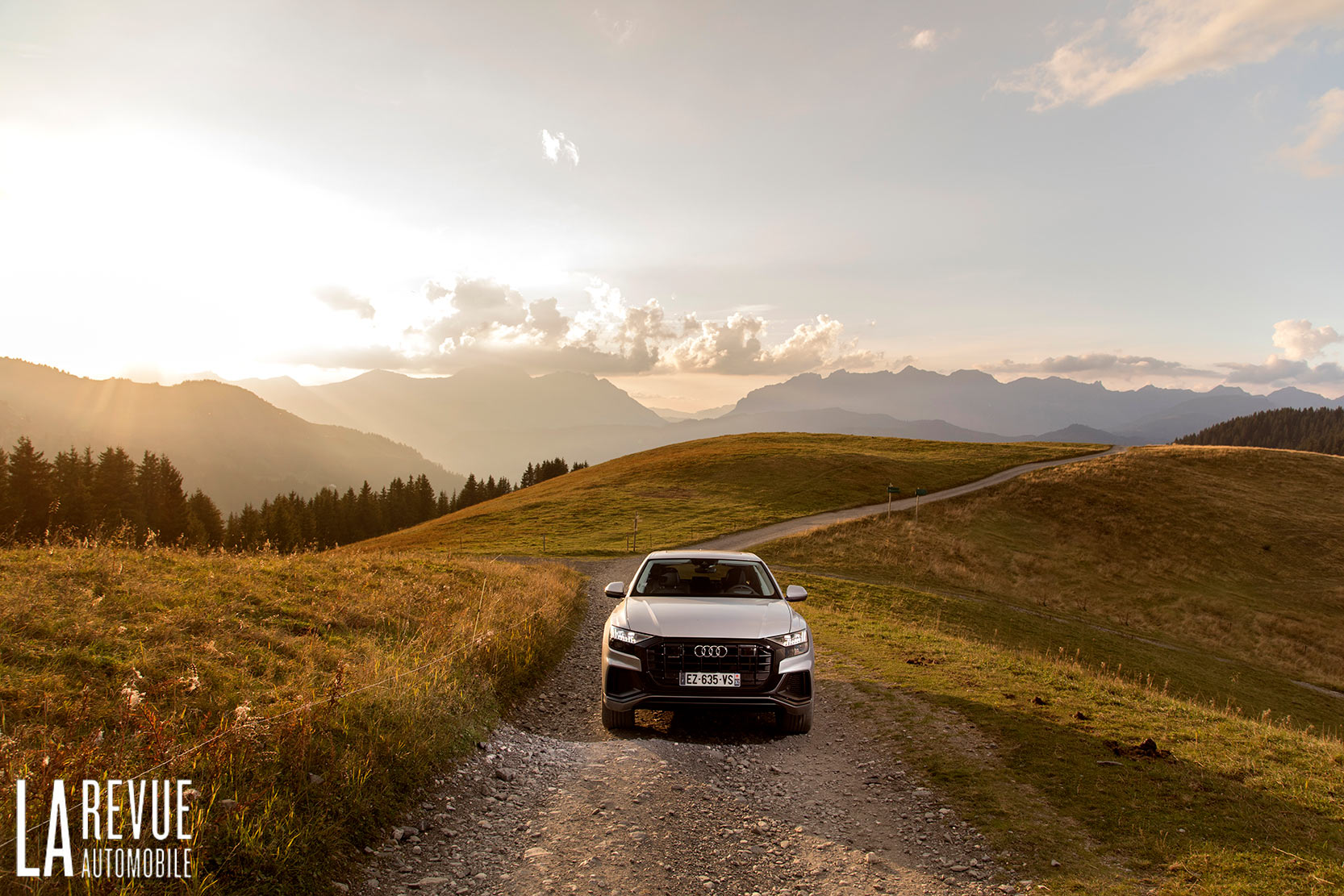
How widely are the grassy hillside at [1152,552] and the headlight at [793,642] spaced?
21869 millimetres

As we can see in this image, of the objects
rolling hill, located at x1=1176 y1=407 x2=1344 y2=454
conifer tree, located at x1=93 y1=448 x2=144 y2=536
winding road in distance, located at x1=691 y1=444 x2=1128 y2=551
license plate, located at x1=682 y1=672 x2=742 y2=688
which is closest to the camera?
license plate, located at x1=682 y1=672 x2=742 y2=688

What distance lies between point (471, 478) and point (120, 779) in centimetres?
10820

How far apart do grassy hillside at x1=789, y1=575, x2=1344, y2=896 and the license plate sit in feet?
7.14

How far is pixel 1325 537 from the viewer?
4134 cm

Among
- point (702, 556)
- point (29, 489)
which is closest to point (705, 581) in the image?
point (702, 556)

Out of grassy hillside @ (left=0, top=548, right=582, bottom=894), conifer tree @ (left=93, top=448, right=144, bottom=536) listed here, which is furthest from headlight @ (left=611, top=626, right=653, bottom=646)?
conifer tree @ (left=93, top=448, right=144, bottom=536)

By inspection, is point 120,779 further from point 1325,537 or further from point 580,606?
point 1325,537

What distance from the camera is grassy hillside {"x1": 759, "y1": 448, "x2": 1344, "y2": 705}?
2922 cm

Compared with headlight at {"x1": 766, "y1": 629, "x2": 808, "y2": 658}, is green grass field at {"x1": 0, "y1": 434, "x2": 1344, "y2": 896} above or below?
below

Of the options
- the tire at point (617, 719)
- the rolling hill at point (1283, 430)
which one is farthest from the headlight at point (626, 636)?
the rolling hill at point (1283, 430)

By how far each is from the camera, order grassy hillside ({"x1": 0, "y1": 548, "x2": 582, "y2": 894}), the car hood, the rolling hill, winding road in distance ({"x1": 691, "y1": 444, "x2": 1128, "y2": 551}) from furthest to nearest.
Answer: the rolling hill
winding road in distance ({"x1": 691, "y1": 444, "x2": 1128, "y2": 551})
the car hood
grassy hillside ({"x1": 0, "y1": 548, "x2": 582, "y2": 894})

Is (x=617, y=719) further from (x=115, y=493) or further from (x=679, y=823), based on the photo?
(x=115, y=493)

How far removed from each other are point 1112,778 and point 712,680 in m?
4.28

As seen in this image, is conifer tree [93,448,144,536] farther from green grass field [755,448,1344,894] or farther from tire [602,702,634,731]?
tire [602,702,634,731]
